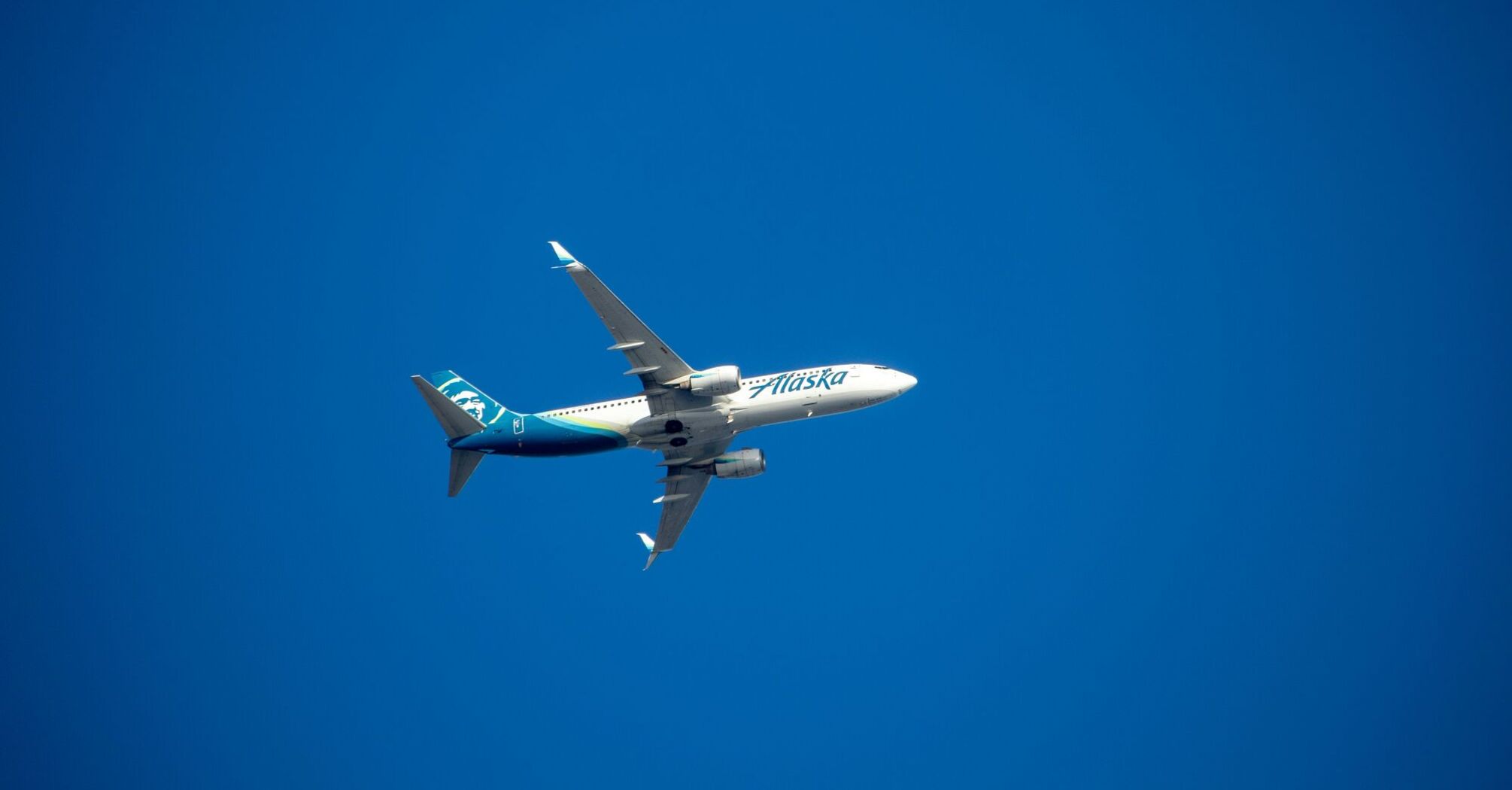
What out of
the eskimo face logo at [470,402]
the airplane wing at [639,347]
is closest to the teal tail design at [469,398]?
the eskimo face logo at [470,402]

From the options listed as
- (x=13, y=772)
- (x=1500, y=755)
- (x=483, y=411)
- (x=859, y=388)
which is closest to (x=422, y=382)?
(x=483, y=411)

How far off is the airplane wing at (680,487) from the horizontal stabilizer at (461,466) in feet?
31.7

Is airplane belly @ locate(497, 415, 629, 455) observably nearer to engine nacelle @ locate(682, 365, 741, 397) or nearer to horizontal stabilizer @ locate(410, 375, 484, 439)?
horizontal stabilizer @ locate(410, 375, 484, 439)

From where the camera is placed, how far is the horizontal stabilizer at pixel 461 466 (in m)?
58.2

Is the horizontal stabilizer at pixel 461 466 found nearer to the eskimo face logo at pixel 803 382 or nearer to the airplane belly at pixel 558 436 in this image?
the airplane belly at pixel 558 436

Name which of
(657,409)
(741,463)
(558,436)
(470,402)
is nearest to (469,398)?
(470,402)

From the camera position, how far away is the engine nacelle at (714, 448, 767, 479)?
207ft

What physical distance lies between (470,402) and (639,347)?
9857 millimetres

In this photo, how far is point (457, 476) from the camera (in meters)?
58.9

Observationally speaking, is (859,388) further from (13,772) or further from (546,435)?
(13,772)

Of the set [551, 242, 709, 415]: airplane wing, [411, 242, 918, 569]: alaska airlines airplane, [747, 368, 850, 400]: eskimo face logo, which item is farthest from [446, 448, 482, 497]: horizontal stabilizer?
[747, 368, 850, 400]: eskimo face logo

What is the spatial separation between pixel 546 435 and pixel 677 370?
274 inches

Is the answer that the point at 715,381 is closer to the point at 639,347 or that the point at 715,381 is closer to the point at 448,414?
the point at 639,347

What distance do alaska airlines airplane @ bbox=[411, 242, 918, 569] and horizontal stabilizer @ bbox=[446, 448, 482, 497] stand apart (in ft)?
0.12
